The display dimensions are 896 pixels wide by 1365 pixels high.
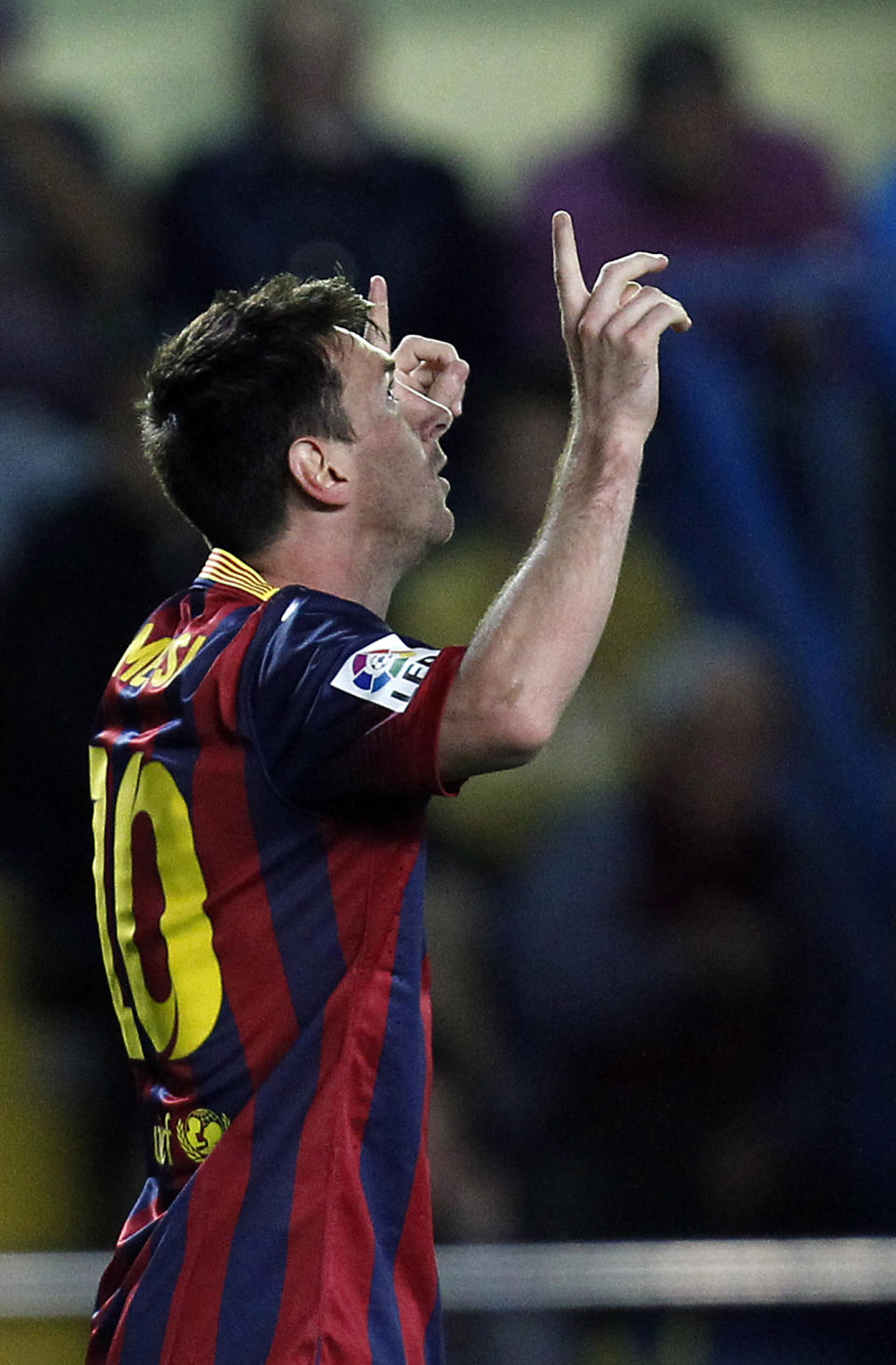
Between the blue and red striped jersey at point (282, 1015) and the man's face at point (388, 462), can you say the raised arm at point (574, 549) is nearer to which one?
the blue and red striped jersey at point (282, 1015)

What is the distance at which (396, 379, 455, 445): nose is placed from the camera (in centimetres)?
218

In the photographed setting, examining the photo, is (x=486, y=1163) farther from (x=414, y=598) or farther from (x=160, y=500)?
(x=160, y=500)

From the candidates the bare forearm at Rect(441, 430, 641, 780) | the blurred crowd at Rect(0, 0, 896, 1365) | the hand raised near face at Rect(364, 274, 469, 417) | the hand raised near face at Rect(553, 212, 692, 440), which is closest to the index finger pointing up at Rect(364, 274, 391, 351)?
the hand raised near face at Rect(364, 274, 469, 417)

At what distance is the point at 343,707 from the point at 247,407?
1.65 feet

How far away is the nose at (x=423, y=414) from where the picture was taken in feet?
7.14

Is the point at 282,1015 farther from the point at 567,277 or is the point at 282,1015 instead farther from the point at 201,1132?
the point at 567,277

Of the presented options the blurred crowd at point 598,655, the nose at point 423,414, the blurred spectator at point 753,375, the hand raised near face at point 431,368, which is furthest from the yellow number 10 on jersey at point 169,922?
the blurred spectator at point 753,375

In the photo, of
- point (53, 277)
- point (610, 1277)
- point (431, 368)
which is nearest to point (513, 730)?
point (431, 368)

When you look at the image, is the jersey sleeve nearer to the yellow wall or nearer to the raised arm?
the raised arm

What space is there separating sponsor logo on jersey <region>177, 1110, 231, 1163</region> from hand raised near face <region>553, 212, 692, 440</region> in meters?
0.76

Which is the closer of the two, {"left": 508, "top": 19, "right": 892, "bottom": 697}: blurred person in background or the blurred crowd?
the blurred crowd

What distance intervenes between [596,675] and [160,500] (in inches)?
40.4

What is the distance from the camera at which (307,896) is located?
5.96ft

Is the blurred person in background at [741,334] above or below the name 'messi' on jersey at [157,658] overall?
above
